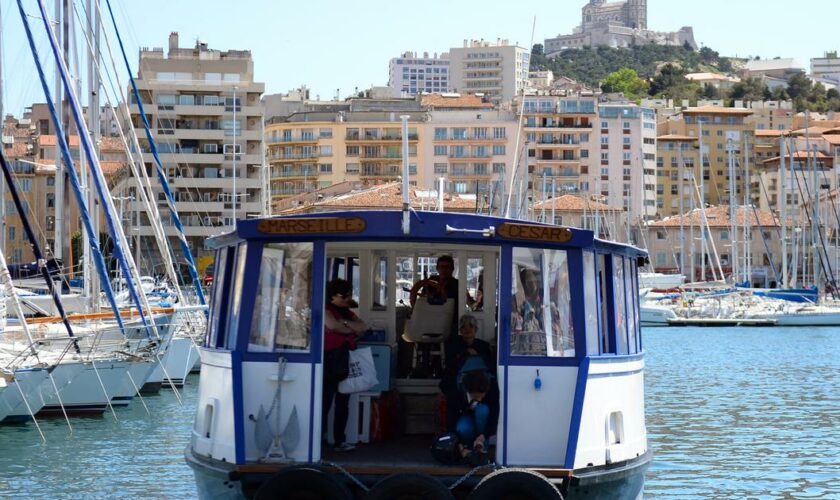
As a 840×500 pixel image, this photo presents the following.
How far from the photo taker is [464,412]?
13.6 metres

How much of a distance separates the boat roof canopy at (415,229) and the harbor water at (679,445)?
8823 mm

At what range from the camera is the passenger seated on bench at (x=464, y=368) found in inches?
535

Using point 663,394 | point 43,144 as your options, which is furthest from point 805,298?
point 43,144

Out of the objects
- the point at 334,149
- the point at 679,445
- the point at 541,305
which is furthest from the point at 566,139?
the point at 541,305

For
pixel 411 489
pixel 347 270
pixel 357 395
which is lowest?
pixel 411 489

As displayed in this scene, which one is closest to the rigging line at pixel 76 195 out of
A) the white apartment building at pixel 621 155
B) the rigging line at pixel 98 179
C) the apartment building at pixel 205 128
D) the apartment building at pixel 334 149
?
the rigging line at pixel 98 179

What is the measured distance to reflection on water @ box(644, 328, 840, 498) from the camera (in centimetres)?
2397

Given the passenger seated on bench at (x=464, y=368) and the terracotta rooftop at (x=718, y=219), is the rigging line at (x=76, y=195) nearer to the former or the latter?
the passenger seated on bench at (x=464, y=368)

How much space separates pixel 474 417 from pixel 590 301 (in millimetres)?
1452

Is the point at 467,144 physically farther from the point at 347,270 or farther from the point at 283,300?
the point at 283,300

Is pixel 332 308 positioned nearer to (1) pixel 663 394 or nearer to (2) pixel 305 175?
(1) pixel 663 394

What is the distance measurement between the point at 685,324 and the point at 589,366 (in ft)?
236

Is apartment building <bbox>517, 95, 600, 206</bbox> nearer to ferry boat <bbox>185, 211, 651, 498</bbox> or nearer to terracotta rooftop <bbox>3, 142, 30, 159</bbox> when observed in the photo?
terracotta rooftop <bbox>3, 142, 30, 159</bbox>

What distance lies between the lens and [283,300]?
13.6 m
